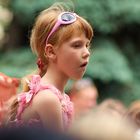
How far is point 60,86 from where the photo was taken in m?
3.54

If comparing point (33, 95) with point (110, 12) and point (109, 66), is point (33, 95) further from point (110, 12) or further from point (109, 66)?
point (110, 12)

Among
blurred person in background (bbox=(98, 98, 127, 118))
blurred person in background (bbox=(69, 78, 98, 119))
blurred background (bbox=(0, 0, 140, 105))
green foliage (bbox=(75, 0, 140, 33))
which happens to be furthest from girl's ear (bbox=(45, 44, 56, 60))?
green foliage (bbox=(75, 0, 140, 33))

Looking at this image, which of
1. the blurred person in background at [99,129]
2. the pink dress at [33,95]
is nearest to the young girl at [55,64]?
the pink dress at [33,95]

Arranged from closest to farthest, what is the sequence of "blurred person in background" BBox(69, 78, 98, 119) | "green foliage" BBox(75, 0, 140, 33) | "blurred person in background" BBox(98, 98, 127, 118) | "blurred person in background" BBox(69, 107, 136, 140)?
"blurred person in background" BBox(69, 107, 136, 140) < "blurred person in background" BBox(98, 98, 127, 118) < "blurred person in background" BBox(69, 78, 98, 119) < "green foliage" BBox(75, 0, 140, 33)

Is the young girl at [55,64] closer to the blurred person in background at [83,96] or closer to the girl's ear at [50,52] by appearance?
the girl's ear at [50,52]

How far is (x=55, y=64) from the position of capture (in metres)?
3.58

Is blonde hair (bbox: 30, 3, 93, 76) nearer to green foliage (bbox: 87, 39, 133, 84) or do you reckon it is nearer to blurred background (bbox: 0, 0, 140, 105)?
blurred background (bbox: 0, 0, 140, 105)

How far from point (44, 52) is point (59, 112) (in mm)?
380

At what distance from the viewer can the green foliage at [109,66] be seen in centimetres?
1271

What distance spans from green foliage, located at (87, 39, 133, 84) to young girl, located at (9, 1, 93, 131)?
905 cm

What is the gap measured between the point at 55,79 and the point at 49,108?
8.3 inches

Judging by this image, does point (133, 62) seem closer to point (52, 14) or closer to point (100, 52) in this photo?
point (100, 52)

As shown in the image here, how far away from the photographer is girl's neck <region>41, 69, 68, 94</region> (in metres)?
3.52

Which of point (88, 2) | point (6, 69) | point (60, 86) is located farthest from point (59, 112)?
point (88, 2)
